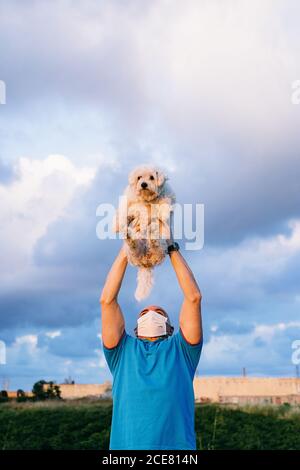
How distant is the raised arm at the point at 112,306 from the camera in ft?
16.5

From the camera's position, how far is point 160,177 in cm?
494

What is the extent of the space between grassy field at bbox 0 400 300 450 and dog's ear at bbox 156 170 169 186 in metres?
12.8

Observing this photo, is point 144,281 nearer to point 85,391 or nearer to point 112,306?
point 112,306

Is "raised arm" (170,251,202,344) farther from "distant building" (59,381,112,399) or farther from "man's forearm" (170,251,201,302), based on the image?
"distant building" (59,381,112,399)

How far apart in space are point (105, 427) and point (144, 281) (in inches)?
559

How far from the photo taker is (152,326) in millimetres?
5082

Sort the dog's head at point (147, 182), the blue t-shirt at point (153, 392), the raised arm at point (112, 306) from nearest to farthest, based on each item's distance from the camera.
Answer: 1. the blue t-shirt at point (153, 392)
2. the dog's head at point (147, 182)
3. the raised arm at point (112, 306)

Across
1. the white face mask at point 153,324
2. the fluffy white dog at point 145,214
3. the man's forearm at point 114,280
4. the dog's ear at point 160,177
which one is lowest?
the white face mask at point 153,324

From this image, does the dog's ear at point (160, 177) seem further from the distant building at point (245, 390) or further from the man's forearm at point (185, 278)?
the distant building at point (245, 390)

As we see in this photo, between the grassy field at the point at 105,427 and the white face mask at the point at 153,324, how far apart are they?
12.3 meters

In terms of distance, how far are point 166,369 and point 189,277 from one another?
667 millimetres

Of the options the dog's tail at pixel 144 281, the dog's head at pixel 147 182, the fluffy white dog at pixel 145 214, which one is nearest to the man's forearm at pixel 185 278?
the fluffy white dog at pixel 145 214
